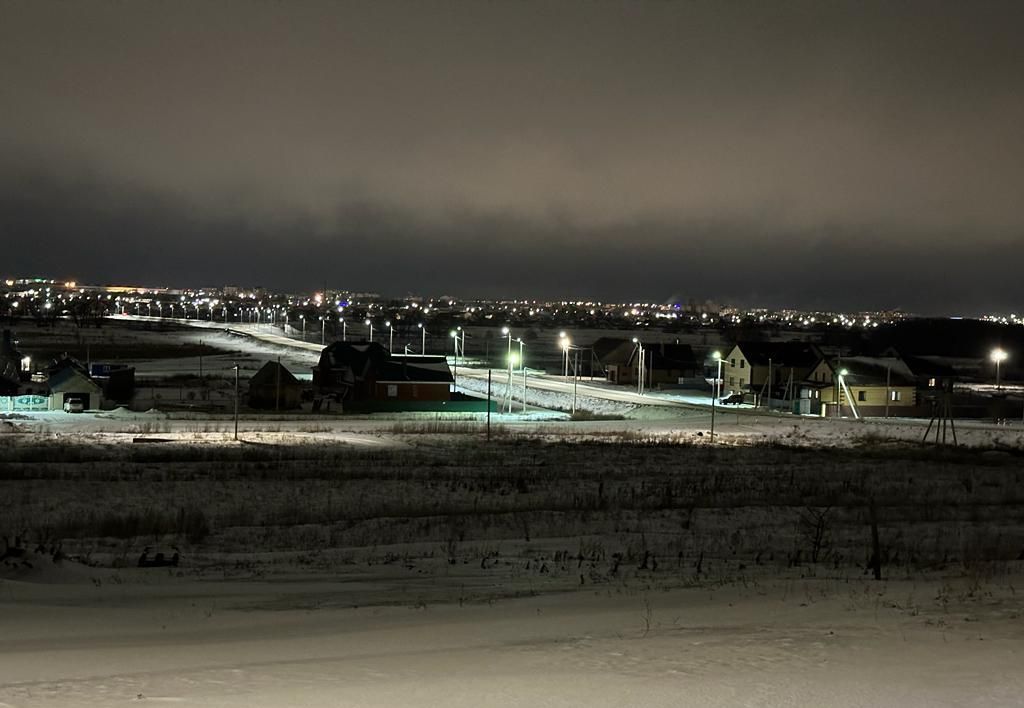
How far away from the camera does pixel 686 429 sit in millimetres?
46219

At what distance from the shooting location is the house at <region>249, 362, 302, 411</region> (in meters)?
53.1

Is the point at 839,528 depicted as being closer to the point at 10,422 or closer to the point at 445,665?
the point at 445,665

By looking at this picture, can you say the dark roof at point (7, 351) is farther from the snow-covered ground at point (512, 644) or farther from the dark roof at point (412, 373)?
the snow-covered ground at point (512, 644)

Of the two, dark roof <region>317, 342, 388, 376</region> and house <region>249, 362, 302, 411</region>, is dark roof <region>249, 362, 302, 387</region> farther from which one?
dark roof <region>317, 342, 388, 376</region>

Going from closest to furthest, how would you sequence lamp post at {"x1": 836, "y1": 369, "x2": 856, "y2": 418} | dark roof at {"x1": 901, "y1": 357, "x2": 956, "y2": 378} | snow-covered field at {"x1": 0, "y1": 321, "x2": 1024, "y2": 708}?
snow-covered field at {"x1": 0, "y1": 321, "x2": 1024, "y2": 708} < lamp post at {"x1": 836, "y1": 369, "x2": 856, "y2": 418} < dark roof at {"x1": 901, "y1": 357, "x2": 956, "y2": 378}

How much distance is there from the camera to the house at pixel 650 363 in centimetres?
7706

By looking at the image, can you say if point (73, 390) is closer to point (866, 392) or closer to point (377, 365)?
point (377, 365)

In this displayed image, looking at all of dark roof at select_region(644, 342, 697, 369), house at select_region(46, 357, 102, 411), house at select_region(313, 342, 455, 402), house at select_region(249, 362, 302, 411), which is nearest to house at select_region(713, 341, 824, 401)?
dark roof at select_region(644, 342, 697, 369)

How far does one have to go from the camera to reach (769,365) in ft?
218

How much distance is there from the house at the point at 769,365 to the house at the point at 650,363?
299 inches

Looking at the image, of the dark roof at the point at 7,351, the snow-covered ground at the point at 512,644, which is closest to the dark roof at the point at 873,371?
the snow-covered ground at the point at 512,644

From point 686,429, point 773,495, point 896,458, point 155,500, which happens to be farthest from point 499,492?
point 686,429

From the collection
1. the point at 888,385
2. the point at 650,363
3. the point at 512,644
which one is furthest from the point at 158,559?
the point at 650,363

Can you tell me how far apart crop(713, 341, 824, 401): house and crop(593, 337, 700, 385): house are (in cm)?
759
